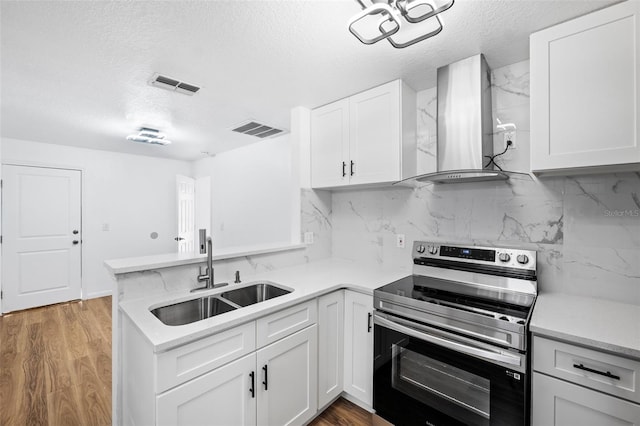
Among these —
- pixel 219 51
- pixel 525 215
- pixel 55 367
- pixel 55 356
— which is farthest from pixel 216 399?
pixel 55 356

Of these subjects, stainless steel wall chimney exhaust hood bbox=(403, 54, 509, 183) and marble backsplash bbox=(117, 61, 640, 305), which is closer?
marble backsplash bbox=(117, 61, 640, 305)

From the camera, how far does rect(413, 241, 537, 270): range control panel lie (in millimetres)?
1709

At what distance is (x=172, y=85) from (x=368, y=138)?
1.57 metres

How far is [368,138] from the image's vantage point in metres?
2.26

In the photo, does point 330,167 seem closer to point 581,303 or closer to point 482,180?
point 482,180

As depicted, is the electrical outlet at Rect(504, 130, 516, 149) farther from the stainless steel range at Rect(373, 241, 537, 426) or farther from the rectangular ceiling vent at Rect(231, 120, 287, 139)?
the rectangular ceiling vent at Rect(231, 120, 287, 139)

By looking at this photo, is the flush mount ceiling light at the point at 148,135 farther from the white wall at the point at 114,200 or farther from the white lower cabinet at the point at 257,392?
the white lower cabinet at the point at 257,392

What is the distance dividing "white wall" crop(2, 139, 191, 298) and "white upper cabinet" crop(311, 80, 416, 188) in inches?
150

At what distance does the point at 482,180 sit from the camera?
77.7 inches

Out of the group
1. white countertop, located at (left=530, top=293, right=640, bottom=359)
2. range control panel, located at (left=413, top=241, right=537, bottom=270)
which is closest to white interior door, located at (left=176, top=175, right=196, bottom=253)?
range control panel, located at (left=413, top=241, right=537, bottom=270)

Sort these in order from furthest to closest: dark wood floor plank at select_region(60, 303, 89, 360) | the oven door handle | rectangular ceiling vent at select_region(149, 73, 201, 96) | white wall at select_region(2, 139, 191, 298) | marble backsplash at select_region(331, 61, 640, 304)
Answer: white wall at select_region(2, 139, 191, 298)
dark wood floor plank at select_region(60, 303, 89, 360)
rectangular ceiling vent at select_region(149, 73, 201, 96)
marble backsplash at select_region(331, 61, 640, 304)
the oven door handle

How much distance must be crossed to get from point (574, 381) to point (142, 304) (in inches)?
80.4

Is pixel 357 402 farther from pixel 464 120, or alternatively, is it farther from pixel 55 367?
pixel 55 367

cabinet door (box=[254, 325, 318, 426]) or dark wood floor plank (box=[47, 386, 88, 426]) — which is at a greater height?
cabinet door (box=[254, 325, 318, 426])
